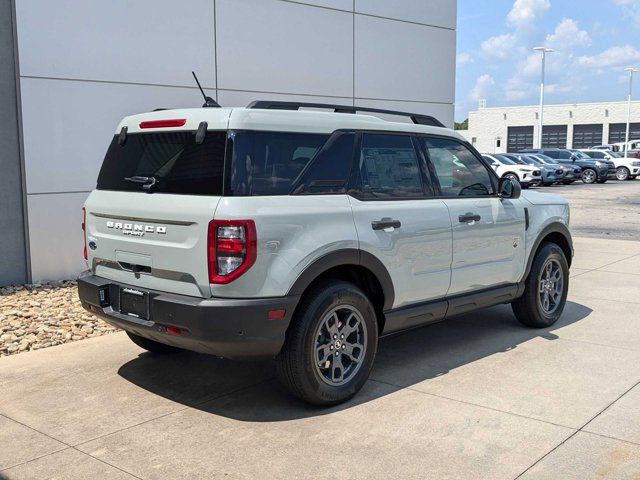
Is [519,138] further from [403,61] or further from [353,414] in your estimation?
[353,414]

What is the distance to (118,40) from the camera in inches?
340

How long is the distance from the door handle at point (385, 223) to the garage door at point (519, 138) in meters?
70.7

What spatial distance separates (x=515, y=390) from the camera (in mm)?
4828

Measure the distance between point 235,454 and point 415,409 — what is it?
1285 millimetres

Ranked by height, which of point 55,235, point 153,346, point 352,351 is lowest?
point 153,346

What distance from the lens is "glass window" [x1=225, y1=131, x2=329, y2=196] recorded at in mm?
4133

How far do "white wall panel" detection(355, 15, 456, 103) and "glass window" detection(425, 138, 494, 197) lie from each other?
5.78 m

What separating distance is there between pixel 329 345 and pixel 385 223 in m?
0.95

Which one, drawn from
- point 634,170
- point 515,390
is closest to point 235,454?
point 515,390

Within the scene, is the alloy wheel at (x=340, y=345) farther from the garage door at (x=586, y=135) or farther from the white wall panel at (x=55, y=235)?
the garage door at (x=586, y=135)

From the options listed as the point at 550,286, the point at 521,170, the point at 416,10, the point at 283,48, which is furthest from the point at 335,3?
the point at 521,170

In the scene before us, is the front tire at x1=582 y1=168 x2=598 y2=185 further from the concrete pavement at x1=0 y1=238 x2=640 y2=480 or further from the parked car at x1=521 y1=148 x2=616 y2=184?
the concrete pavement at x1=0 y1=238 x2=640 y2=480

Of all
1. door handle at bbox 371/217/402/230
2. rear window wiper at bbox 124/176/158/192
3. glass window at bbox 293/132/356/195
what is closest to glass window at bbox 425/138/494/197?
door handle at bbox 371/217/402/230

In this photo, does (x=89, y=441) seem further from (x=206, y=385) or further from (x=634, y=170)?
(x=634, y=170)
